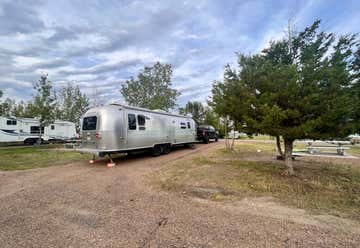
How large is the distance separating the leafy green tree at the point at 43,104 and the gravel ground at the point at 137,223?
49.2 feet

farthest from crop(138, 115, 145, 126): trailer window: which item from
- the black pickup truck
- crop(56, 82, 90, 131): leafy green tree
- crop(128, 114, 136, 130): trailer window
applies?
crop(56, 82, 90, 131): leafy green tree

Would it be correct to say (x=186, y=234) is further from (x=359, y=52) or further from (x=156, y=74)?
(x=156, y=74)

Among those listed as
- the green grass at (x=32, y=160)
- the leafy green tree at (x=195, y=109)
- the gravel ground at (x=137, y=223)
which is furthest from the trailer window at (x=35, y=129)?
the leafy green tree at (x=195, y=109)

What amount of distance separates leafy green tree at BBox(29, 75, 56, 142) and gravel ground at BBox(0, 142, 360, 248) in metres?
15.0

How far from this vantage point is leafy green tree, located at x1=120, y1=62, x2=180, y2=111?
2841cm

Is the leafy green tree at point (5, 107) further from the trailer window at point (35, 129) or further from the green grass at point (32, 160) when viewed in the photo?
the green grass at point (32, 160)

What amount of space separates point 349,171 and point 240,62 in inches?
220

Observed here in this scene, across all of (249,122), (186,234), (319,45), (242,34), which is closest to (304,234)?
(186,234)

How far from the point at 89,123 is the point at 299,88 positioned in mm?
7857

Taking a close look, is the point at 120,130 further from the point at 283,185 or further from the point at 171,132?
the point at 283,185

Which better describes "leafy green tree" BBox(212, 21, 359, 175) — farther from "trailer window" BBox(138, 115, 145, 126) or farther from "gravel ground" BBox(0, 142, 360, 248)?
"trailer window" BBox(138, 115, 145, 126)

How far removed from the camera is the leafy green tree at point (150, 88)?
93.2 feet

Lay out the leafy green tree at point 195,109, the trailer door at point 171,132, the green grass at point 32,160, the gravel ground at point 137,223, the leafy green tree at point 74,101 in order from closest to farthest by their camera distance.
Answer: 1. the gravel ground at point 137,223
2. the green grass at point 32,160
3. the trailer door at point 171,132
4. the leafy green tree at point 74,101
5. the leafy green tree at point 195,109

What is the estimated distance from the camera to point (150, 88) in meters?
28.6
